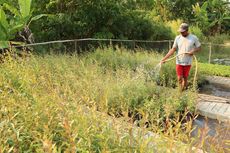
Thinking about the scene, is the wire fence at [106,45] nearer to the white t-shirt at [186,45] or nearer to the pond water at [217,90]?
the pond water at [217,90]

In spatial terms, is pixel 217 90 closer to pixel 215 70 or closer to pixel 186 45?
pixel 215 70

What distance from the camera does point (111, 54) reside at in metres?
10.4

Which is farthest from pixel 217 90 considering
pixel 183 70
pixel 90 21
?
pixel 90 21

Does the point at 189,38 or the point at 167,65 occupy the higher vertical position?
the point at 189,38

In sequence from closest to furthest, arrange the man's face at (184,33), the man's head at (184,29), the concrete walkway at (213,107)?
1. the concrete walkway at (213,107)
2. the man's head at (184,29)
3. the man's face at (184,33)

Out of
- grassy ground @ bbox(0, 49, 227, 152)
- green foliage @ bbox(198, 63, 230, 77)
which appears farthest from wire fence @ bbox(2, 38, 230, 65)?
grassy ground @ bbox(0, 49, 227, 152)

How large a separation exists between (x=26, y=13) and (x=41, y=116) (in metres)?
7.88

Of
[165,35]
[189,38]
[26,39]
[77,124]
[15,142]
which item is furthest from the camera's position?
[165,35]

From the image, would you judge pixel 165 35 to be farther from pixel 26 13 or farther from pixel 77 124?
pixel 77 124

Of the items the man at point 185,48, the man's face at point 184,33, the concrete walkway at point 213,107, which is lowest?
the concrete walkway at point 213,107

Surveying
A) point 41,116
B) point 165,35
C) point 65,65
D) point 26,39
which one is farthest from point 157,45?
point 41,116

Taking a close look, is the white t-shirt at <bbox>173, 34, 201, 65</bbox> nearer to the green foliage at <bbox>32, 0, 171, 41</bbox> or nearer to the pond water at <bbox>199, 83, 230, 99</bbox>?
the pond water at <bbox>199, 83, 230, 99</bbox>

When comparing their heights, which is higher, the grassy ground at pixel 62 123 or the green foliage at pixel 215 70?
the grassy ground at pixel 62 123

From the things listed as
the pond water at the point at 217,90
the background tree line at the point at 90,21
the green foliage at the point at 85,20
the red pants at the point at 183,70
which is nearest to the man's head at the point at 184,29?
the red pants at the point at 183,70
